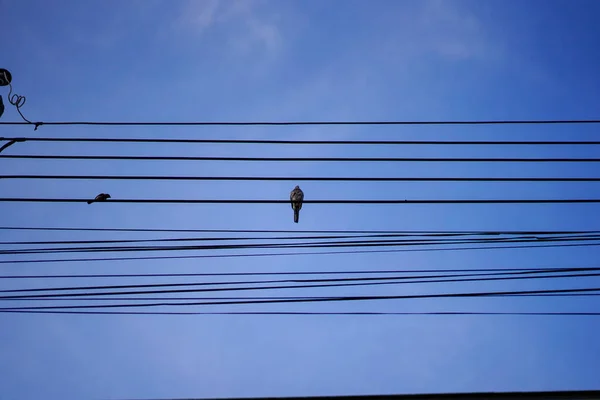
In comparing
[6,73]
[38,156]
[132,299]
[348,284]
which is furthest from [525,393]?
[6,73]

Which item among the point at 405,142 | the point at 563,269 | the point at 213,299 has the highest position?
the point at 405,142

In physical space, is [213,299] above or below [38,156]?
below

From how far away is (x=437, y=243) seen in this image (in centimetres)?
729

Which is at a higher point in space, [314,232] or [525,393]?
[314,232]

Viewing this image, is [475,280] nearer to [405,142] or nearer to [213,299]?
[405,142]

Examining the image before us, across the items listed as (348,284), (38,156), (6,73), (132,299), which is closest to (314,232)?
(348,284)

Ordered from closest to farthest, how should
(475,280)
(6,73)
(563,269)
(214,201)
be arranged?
(214,201), (563,269), (6,73), (475,280)

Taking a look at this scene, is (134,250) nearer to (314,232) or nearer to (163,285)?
(163,285)

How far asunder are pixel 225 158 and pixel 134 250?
8.48ft

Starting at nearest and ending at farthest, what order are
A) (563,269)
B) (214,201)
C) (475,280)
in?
1. (214,201)
2. (563,269)
3. (475,280)

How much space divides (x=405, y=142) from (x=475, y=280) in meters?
2.82

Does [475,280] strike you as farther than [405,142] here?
Yes

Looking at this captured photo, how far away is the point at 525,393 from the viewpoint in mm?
6352

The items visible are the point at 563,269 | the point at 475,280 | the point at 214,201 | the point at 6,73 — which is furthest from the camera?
the point at 475,280
